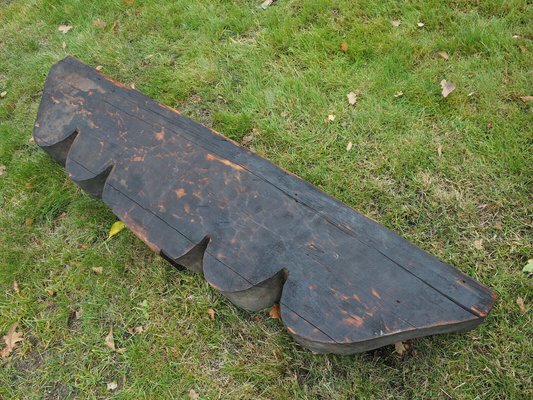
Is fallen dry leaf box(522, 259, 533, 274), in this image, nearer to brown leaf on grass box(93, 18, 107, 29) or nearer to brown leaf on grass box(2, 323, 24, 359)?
brown leaf on grass box(2, 323, 24, 359)

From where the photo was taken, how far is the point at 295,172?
10.7 feet

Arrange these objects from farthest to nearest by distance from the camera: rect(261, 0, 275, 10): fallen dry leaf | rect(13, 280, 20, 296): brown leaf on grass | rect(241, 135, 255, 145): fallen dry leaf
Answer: rect(261, 0, 275, 10): fallen dry leaf
rect(241, 135, 255, 145): fallen dry leaf
rect(13, 280, 20, 296): brown leaf on grass

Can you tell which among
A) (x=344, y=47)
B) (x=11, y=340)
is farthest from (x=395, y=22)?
(x=11, y=340)

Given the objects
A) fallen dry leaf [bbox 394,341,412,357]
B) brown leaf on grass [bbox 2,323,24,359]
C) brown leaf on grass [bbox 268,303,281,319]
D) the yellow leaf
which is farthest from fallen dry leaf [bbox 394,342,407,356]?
brown leaf on grass [bbox 2,323,24,359]

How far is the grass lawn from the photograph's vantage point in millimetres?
2480

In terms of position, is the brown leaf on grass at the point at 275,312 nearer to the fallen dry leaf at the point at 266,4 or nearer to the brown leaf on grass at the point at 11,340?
the brown leaf on grass at the point at 11,340

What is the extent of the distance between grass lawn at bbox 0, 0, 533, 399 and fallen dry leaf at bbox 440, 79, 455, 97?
4 cm

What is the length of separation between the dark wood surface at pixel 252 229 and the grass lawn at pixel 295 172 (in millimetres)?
444

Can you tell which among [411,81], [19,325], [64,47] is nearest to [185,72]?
[64,47]

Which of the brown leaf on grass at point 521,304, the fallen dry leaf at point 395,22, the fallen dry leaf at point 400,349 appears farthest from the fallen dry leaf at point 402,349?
the fallen dry leaf at point 395,22

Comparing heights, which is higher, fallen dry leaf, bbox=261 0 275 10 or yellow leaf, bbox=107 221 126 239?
fallen dry leaf, bbox=261 0 275 10

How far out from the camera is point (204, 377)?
254 cm

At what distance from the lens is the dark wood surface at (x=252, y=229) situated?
2.01 meters

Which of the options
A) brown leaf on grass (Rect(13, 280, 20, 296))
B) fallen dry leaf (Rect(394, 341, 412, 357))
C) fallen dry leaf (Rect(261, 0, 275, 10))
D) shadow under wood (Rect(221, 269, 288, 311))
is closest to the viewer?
shadow under wood (Rect(221, 269, 288, 311))
